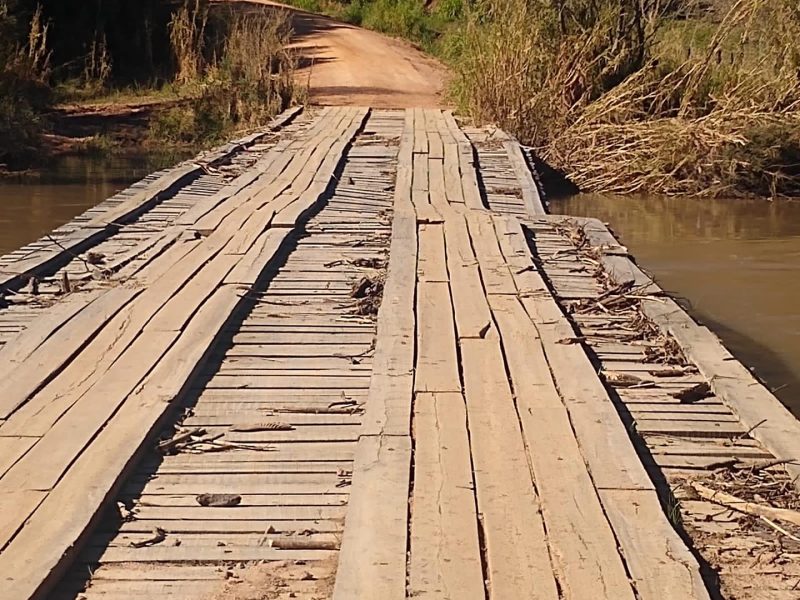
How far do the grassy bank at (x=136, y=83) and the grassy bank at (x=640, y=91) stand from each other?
8.59ft

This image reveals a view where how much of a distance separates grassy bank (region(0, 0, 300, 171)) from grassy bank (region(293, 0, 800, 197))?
2619 millimetres

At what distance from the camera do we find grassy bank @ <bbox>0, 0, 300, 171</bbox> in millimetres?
14422

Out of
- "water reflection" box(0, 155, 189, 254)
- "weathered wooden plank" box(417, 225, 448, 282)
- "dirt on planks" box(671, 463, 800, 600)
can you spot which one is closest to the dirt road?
"water reflection" box(0, 155, 189, 254)

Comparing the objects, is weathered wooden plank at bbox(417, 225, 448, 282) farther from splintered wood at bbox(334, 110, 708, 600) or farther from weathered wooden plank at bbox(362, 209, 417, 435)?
splintered wood at bbox(334, 110, 708, 600)

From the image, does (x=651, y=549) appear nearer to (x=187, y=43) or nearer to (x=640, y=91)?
(x=640, y=91)

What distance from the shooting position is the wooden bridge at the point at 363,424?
8.72ft

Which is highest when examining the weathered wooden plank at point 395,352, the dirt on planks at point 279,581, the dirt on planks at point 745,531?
the weathered wooden plank at point 395,352

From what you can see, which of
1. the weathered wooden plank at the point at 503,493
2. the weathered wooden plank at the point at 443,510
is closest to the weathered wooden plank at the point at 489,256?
the weathered wooden plank at the point at 503,493

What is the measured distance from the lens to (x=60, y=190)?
12.1 metres

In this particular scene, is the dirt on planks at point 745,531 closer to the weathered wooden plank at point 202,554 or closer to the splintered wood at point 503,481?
the splintered wood at point 503,481

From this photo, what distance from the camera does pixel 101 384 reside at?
372 centimetres

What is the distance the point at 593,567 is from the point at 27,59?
13.8 meters

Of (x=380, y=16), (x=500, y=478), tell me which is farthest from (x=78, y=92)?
(x=500, y=478)

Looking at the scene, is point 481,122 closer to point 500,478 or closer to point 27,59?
point 27,59
